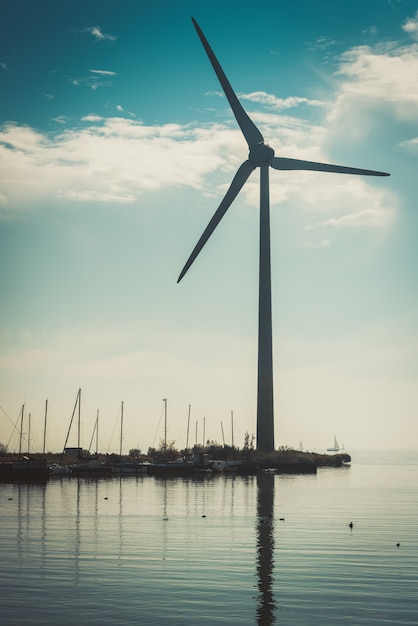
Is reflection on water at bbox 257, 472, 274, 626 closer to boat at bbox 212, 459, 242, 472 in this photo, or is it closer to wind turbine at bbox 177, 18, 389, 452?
wind turbine at bbox 177, 18, 389, 452

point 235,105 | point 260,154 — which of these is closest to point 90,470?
point 260,154

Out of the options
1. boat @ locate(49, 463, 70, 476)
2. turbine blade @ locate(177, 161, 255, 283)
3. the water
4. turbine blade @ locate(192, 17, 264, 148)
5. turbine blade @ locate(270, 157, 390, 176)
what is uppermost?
turbine blade @ locate(192, 17, 264, 148)

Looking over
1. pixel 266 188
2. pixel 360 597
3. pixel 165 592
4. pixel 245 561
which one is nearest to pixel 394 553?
pixel 245 561

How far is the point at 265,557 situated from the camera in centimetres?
5031

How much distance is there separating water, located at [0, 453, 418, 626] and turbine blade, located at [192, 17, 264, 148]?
6194 cm

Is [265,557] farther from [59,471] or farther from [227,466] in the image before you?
[227,466]

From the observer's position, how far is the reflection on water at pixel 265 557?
35.0 m

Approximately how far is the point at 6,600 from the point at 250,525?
36094mm

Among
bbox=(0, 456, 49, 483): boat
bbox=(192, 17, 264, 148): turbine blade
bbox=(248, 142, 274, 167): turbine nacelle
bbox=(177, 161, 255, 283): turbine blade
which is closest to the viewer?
bbox=(192, 17, 264, 148): turbine blade

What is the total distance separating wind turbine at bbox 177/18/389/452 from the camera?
124375 mm

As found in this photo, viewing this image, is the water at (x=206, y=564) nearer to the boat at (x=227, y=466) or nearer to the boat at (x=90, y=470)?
the boat at (x=90, y=470)

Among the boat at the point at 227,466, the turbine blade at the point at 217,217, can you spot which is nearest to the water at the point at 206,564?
the turbine blade at the point at 217,217

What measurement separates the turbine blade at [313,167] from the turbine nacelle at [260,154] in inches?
62.9

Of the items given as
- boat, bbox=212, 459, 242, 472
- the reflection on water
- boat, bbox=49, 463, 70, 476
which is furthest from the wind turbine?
the reflection on water
